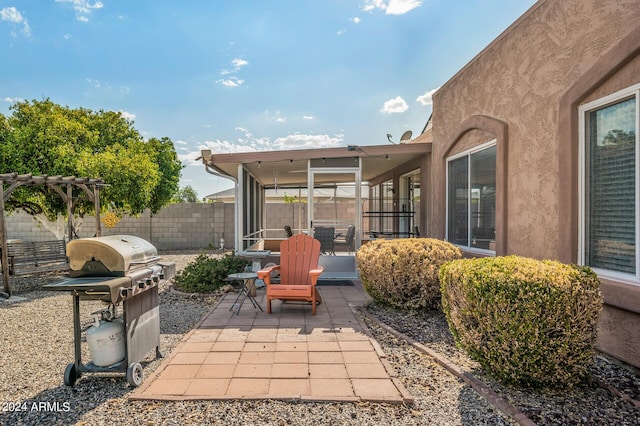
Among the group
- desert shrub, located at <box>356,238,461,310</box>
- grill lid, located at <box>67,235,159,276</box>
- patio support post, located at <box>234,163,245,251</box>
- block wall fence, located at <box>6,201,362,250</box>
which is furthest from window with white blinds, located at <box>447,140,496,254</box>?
block wall fence, located at <box>6,201,362,250</box>

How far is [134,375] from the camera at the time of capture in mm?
3105

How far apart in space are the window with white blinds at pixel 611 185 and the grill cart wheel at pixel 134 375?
175 inches

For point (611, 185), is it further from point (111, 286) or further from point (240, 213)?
point (240, 213)

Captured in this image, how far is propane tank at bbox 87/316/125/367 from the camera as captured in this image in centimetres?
315

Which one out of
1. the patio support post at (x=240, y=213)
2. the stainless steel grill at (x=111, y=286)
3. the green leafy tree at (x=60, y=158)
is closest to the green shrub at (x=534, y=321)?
the stainless steel grill at (x=111, y=286)

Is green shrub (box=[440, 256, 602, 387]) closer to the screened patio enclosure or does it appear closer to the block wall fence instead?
the screened patio enclosure

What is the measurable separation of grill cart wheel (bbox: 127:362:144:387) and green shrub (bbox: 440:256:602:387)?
288 cm

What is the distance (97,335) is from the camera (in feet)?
10.4

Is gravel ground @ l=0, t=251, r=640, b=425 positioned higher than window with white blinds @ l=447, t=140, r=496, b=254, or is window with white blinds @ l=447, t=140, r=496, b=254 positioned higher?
window with white blinds @ l=447, t=140, r=496, b=254

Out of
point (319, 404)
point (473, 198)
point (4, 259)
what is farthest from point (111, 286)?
point (4, 259)

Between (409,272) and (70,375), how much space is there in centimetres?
403

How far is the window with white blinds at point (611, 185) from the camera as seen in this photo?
10.7 feet

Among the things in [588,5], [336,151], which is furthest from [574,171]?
[336,151]

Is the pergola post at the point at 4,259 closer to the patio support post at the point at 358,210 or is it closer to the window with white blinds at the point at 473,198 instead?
the patio support post at the point at 358,210
